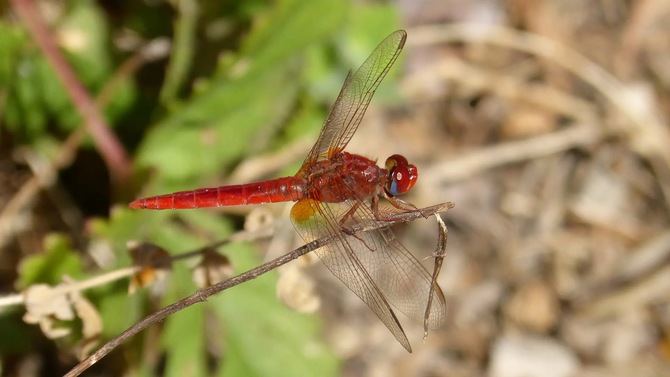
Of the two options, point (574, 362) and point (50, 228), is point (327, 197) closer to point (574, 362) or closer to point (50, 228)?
point (50, 228)

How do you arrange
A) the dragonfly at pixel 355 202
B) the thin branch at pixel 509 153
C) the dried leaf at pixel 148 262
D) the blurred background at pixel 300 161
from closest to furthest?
the dried leaf at pixel 148 262
the dragonfly at pixel 355 202
the blurred background at pixel 300 161
the thin branch at pixel 509 153

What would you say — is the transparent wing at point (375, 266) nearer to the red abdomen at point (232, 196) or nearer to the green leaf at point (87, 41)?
the red abdomen at point (232, 196)

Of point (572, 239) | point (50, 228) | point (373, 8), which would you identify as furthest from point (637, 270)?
point (50, 228)

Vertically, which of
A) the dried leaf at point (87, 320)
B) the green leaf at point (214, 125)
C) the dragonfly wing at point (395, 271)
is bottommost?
the dragonfly wing at point (395, 271)

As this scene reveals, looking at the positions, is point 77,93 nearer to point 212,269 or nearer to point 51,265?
point 51,265

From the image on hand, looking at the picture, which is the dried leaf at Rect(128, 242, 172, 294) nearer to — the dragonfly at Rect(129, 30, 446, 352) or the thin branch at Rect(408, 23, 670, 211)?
the dragonfly at Rect(129, 30, 446, 352)

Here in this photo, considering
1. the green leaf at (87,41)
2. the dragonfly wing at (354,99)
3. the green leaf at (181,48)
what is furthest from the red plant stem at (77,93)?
the dragonfly wing at (354,99)
